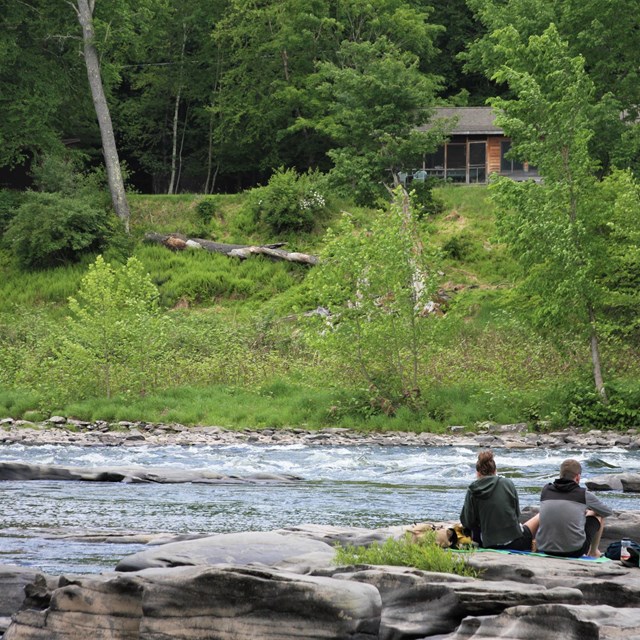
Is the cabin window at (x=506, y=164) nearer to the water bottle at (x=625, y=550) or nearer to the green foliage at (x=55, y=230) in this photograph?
the green foliage at (x=55, y=230)

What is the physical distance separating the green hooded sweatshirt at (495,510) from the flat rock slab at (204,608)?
269 cm

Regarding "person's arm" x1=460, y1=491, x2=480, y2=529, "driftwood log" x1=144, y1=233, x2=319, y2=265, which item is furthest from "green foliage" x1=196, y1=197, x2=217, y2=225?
"person's arm" x1=460, y1=491, x2=480, y2=529

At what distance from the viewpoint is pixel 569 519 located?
1127 cm

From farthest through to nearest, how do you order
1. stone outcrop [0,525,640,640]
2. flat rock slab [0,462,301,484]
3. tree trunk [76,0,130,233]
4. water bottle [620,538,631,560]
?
1. tree trunk [76,0,130,233]
2. flat rock slab [0,462,301,484]
3. water bottle [620,538,631,560]
4. stone outcrop [0,525,640,640]

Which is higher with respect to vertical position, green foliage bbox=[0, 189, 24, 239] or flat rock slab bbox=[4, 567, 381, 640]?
green foliage bbox=[0, 189, 24, 239]

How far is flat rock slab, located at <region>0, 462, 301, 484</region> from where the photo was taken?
69.2ft

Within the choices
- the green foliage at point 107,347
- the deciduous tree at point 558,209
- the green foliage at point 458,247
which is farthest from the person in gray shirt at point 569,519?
the green foliage at point 458,247

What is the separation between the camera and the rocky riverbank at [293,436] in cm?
2741

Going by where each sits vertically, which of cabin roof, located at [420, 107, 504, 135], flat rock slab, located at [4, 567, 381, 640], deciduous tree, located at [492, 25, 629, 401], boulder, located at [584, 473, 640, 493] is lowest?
boulder, located at [584, 473, 640, 493]

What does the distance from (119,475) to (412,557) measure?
454 inches

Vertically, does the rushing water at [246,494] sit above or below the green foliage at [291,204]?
below

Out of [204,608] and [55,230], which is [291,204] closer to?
[55,230]

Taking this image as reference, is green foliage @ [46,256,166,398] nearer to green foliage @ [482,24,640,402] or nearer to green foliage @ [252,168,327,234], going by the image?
green foliage @ [482,24,640,402]

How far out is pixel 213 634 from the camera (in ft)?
29.7
